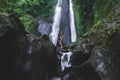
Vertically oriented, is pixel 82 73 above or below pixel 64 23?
above

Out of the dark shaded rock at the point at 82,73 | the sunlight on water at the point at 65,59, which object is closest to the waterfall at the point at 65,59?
the sunlight on water at the point at 65,59

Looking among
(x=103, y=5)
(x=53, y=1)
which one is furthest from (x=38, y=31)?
(x=103, y=5)

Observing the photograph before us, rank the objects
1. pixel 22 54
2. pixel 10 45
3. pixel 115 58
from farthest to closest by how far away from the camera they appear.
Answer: pixel 22 54
pixel 10 45
pixel 115 58

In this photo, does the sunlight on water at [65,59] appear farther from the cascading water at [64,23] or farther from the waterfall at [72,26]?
the waterfall at [72,26]

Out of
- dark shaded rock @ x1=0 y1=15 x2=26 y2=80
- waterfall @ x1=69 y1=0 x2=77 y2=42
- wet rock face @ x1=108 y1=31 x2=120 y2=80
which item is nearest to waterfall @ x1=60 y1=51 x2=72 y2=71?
dark shaded rock @ x1=0 y1=15 x2=26 y2=80

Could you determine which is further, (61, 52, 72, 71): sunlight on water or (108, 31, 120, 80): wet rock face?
(61, 52, 72, 71): sunlight on water

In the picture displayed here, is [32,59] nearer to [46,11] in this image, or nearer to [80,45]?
[80,45]

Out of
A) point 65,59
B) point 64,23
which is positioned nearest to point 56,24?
point 64,23

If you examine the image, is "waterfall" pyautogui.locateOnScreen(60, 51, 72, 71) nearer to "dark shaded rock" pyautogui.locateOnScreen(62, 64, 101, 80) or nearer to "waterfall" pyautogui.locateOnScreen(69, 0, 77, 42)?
"dark shaded rock" pyautogui.locateOnScreen(62, 64, 101, 80)

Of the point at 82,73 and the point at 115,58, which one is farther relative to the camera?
the point at 82,73

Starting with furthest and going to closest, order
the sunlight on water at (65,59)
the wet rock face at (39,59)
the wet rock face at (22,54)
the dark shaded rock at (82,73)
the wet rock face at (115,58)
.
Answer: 1. the sunlight on water at (65,59)
2. the wet rock face at (39,59)
3. the dark shaded rock at (82,73)
4. the wet rock face at (22,54)
5. the wet rock face at (115,58)

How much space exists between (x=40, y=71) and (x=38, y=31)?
12.4 metres

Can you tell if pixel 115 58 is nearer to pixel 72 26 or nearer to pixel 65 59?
pixel 65 59

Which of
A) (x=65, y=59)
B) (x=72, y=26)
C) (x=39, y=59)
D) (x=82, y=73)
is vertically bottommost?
(x=65, y=59)
